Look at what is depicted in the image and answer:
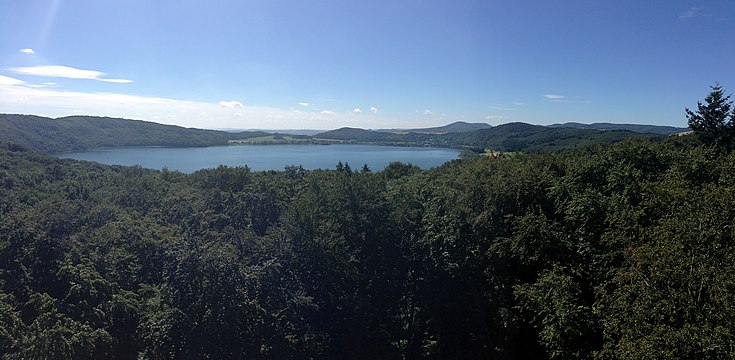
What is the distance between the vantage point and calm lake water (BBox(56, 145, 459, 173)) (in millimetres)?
80062

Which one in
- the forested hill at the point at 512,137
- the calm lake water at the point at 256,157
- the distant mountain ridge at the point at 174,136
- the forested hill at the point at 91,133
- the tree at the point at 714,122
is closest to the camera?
the tree at the point at 714,122

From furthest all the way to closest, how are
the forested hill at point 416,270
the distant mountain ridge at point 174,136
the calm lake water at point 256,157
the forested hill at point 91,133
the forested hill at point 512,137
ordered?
the forested hill at point 91,133
the calm lake water at point 256,157
the distant mountain ridge at point 174,136
the forested hill at point 512,137
the forested hill at point 416,270

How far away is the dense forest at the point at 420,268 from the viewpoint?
942 cm

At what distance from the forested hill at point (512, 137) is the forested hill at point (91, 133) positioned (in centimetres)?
5470

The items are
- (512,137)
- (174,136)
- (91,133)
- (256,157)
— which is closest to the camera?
(512,137)

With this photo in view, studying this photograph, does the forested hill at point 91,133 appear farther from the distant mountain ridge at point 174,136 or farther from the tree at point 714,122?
the tree at point 714,122

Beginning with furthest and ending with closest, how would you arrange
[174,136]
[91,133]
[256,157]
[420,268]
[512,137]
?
[174,136] < [91,133] < [256,157] < [512,137] < [420,268]

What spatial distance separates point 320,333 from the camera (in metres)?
19.0

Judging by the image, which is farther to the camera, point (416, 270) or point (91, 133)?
point (91, 133)

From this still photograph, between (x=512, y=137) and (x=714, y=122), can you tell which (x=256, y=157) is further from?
(x=714, y=122)

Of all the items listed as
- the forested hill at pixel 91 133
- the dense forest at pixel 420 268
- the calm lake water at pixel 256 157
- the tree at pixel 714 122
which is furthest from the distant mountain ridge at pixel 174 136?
the dense forest at pixel 420 268

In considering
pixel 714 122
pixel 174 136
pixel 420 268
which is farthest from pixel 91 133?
pixel 714 122

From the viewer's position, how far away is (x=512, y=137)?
10306 centimetres

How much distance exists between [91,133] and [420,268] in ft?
389
